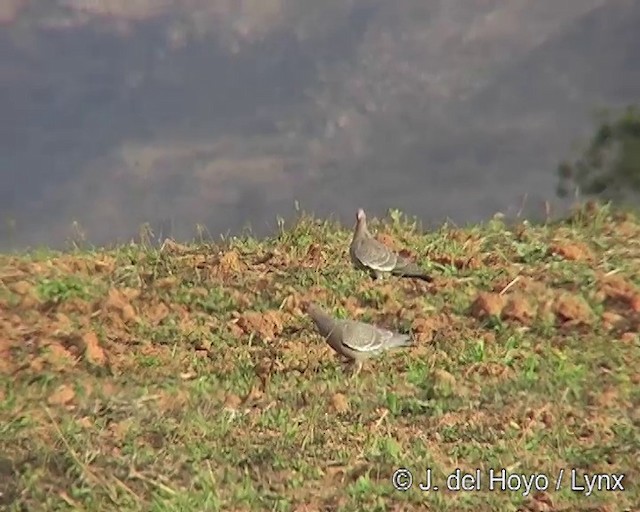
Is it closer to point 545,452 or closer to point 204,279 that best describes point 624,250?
point 204,279

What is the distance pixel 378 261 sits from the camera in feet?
28.5

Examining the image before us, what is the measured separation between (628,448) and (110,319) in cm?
379

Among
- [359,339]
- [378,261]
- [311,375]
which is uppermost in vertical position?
[378,261]

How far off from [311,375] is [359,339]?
14.2 inches

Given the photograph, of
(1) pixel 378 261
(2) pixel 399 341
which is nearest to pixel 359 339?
(2) pixel 399 341

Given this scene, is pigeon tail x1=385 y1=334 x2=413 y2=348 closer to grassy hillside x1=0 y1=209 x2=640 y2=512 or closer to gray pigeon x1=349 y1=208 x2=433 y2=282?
grassy hillside x1=0 y1=209 x2=640 y2=512

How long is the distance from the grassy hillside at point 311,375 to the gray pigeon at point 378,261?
12 cm

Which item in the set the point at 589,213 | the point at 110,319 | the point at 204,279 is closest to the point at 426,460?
the point at 110,319

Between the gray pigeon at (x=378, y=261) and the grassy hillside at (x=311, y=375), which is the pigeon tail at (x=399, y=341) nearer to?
the grassy hillside at (x=311, y=375)

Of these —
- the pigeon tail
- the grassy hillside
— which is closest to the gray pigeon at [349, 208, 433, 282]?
the grassy hillside

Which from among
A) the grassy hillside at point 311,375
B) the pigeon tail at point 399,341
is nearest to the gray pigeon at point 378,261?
the grassy hillside at point 311,375

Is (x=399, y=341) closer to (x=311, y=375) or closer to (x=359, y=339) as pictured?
(x=359, y=339)

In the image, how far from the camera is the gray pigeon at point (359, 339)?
6949 millimetres

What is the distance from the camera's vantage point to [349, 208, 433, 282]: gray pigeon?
870cm
